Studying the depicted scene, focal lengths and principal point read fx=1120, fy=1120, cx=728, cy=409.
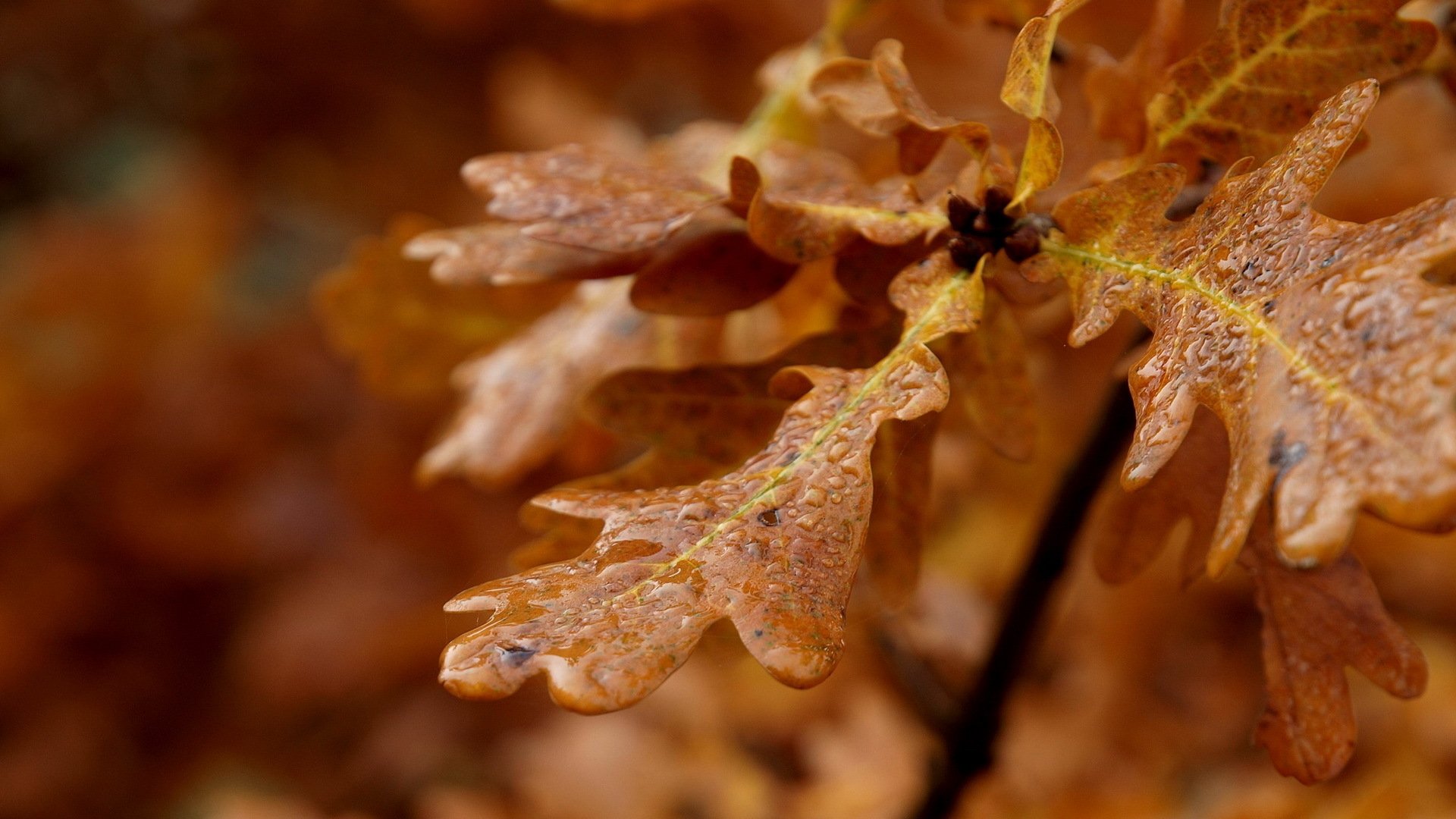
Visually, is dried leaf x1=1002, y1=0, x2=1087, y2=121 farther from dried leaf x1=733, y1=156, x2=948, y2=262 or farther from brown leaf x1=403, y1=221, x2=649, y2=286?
brown leaf x1=403, y1=221, x2=649, y2=286

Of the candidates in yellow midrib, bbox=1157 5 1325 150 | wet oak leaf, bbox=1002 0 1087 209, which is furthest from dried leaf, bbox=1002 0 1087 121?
yellow midrib, bbox=1157 5 1325 150

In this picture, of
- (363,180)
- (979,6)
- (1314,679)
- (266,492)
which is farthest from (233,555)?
(1314,679)

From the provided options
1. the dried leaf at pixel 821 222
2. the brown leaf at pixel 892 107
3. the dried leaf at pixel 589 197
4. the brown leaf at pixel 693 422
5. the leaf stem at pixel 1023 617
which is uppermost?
the brown leaf at pixel 892 107

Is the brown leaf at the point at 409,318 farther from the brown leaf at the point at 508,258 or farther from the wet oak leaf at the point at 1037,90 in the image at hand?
the wet oak leaf at the point at 1037,90

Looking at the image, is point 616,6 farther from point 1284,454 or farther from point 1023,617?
point 1284,454

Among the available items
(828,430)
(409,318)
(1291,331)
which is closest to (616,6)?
(409,318)

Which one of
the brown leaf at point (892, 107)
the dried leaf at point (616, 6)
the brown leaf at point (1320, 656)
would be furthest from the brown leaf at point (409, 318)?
the brown leaf at point (1320, 656)
